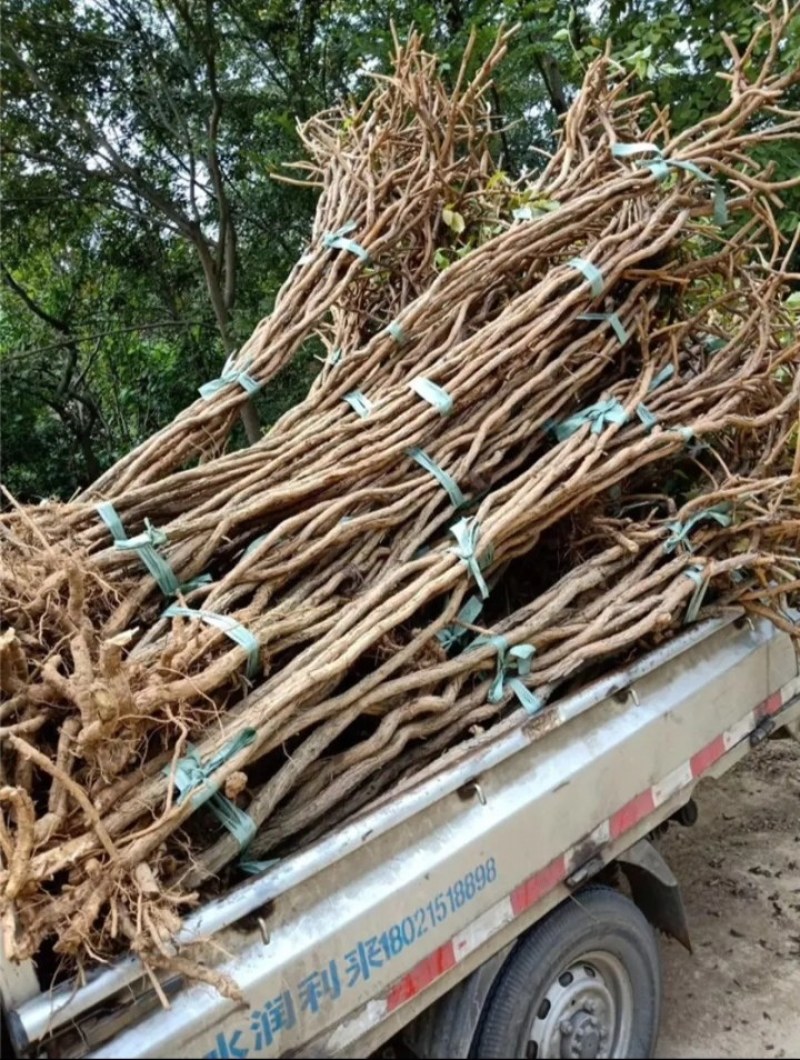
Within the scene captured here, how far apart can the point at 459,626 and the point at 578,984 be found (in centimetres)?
84

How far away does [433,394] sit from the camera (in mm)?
2547

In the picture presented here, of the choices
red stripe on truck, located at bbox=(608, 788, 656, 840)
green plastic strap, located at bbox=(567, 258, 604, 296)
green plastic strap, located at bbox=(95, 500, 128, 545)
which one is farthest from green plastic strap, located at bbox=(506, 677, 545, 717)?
green plastic strap, located at bbox=(567, 258, 604, 296)

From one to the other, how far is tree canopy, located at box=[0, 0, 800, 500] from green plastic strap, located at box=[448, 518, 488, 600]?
546cm

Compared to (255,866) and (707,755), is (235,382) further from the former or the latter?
(707,755)

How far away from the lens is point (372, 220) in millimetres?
3135

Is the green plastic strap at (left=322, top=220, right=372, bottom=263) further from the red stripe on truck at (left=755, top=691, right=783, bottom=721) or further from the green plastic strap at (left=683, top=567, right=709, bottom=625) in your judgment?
the red stripe on truck at (left=755, top=691, right=783, bottom=721)

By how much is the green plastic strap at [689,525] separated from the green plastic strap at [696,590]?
0.29 feet

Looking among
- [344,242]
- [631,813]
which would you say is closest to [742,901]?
[631,813]

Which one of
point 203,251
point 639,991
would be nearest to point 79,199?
point 203,251

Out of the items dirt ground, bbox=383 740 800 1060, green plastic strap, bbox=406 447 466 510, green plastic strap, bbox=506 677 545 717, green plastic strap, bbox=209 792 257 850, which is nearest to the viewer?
green plastic strap, bbox=209 792 257 850

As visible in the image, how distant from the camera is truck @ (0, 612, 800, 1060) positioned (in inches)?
55.5

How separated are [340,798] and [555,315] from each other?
1544mm

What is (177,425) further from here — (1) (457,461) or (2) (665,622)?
(2) (665,622)

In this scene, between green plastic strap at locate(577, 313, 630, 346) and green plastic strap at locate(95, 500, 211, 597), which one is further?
green plastic strap at locate(577, 313, 630, 346)
